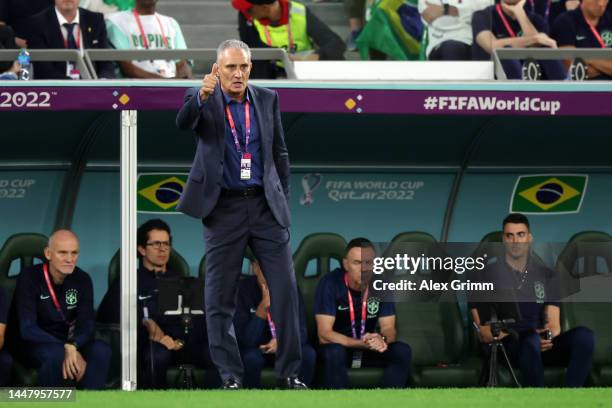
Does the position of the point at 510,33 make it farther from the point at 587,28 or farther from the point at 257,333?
the point at 257,333

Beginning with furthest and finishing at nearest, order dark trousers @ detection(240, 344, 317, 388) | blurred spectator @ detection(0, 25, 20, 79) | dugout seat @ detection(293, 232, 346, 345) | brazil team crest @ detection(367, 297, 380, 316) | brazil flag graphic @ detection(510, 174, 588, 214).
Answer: brazil flag graphic @ detection(510, 174, 588, 214), dugout seat @ detection(293, 232, 346, 345), brazil team crest @ detection(367, 297, 380, 316), dark trousers @ detection(240, 344, 317, 388), blurred spectator @ detection(0, 25, 20, 79)

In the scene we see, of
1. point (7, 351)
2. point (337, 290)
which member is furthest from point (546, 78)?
point (7, 351)

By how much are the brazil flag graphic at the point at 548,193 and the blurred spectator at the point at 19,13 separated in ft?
14.0

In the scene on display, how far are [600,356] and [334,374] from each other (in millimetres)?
2377

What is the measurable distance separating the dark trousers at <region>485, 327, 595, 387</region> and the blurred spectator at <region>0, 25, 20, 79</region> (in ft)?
13.5

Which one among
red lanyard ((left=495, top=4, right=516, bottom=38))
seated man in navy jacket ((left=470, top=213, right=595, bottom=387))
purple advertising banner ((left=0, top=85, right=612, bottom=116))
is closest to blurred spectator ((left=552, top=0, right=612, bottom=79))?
red lanyard ((left=495, top=4, right=516, bottom=38))

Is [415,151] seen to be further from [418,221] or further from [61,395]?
[61,395]

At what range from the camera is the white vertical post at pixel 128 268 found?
983cm

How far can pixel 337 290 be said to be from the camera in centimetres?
1098

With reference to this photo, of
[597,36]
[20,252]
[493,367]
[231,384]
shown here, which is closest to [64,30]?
[20,252]

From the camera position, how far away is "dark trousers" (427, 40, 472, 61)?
35.6 ft

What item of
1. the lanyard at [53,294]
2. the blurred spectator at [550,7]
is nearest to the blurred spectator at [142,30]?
the lanyard at [53,294]

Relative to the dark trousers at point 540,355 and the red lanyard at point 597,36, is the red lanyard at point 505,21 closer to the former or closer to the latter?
the red lanyard at point 597,36

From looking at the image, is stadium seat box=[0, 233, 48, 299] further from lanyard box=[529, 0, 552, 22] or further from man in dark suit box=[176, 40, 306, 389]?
lanyard box=[529, 0, 552, 22]
